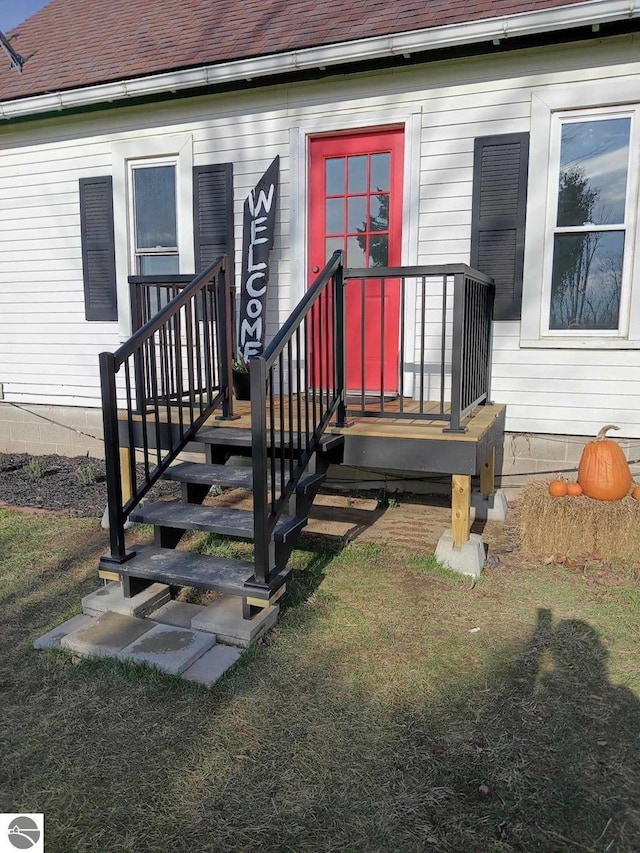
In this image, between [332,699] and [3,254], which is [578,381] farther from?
[3,254]

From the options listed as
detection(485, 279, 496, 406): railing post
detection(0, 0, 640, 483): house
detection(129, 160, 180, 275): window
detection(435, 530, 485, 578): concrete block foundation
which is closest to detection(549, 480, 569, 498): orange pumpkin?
detection(435, 530, 485, 578): concrete block foundation

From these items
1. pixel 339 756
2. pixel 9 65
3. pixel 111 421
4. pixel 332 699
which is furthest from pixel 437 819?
pixel 9 65

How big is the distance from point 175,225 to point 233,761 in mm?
4719

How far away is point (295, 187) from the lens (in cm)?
A: 500

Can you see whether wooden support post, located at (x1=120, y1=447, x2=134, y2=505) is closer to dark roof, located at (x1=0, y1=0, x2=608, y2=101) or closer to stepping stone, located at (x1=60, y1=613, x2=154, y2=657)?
stepping stone, located at (x1=60, y1=613, x2=154, y2=657)

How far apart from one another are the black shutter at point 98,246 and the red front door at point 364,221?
6.55 ft

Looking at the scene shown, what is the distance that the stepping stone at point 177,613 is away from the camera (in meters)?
2.90

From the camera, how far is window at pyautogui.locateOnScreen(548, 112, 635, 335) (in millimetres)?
4180

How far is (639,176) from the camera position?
4.10 m

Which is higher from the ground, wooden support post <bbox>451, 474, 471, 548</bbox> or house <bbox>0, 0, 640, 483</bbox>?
house <bbox>0, 0, 640, 483</bbox>

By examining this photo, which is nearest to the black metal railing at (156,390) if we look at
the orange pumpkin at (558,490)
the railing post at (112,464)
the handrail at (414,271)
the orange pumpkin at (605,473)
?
the railing post at (112,464)

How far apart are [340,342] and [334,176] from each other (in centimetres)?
206

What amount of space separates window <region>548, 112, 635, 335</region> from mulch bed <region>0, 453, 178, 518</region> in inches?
132

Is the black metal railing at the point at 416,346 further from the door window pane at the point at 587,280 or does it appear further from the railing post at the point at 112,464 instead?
the railing post at the point at 112,464
